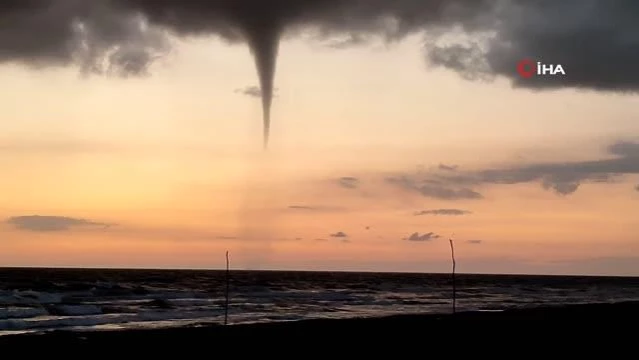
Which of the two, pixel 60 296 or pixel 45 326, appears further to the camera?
pixel 60 296

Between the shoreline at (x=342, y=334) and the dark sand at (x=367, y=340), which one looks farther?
the shoreline at (x=342, y=334)

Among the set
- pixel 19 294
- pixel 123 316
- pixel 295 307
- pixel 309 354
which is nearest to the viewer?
pixel 309 354

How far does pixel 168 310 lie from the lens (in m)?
46.8

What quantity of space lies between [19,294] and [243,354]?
4772 cm

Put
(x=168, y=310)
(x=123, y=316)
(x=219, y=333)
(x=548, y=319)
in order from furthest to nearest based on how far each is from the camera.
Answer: (x=168, y=310) → (x=123, y=316) → (x=548, y=319) → (x=219, y=333)

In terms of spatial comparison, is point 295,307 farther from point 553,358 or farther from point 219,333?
point 553,358

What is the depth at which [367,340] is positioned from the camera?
68.5 ft

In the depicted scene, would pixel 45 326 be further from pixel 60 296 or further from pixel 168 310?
pixel 60 296

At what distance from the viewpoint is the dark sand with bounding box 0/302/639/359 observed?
18.2 meters

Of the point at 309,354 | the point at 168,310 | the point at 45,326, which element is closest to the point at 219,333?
the point at 309,354

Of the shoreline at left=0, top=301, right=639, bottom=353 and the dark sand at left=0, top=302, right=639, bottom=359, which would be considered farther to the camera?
the shoreline at left=0, top=301, right=639, bottom=353

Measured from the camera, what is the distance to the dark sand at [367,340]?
18234 millimetres

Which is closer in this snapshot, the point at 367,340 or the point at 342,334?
the point at 367,340

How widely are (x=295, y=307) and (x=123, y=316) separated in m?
13.3
